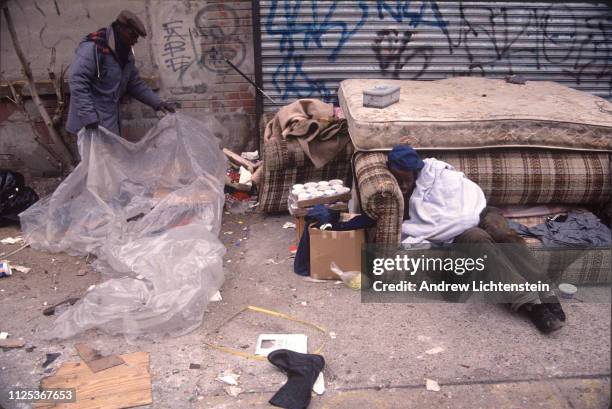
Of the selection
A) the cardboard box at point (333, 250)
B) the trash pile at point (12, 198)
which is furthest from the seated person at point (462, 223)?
the trash pile at point (12, 198)

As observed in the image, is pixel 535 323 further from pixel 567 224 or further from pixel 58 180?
pixel 58 180

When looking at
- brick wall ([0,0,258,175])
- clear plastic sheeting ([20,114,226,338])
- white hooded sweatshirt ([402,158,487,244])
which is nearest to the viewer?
clear plastic sheeting ([20,114,226,338])

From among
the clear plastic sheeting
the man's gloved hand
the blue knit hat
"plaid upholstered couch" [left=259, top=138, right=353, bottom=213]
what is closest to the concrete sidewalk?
the clear plastic sheeting

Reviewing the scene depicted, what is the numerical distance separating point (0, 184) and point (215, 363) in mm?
3080

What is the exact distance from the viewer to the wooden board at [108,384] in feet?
9.61

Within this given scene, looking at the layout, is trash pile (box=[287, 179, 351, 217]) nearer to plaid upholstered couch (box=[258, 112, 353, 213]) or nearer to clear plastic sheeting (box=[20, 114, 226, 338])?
plaid upholstered couch (box=[258, 112, 353, 213])

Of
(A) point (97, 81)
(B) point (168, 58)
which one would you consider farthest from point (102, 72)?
(B) point (168, 58)

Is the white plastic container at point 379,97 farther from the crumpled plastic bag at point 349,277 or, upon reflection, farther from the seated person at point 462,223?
the crumpled plastic bag at point 349,277

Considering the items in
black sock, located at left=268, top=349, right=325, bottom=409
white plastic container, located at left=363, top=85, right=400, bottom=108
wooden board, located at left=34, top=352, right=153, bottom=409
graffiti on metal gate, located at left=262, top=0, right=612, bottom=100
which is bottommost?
wooden board, located at left=34, top=352, right=153, bottom=409

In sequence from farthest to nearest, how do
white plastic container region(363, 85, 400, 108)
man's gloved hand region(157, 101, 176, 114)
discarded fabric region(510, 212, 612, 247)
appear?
man's gloved hand region(157, 101, 176, 114), white plastic container region(363, 85, 400, 108), discarded fabric region(510, 212, 612, 247)

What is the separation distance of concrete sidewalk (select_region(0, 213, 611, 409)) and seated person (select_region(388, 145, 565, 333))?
0.19m

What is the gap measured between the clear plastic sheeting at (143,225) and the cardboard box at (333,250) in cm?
71

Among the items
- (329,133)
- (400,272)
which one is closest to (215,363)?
(400,272)

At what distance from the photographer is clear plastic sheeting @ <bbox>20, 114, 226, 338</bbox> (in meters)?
3.49
